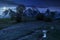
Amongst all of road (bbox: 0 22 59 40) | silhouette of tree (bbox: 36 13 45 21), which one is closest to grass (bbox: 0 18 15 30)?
road (bbox: 0 22 59 40)

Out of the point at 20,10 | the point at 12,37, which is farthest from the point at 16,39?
the point at 20,10

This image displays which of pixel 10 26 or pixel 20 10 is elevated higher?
pixel 20 10

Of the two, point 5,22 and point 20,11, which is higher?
point 20,11

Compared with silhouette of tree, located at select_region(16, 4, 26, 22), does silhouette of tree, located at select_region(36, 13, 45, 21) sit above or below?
below

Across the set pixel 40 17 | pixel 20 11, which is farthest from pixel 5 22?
pixel 40 17

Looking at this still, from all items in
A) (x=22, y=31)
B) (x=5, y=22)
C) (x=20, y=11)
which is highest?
(x=20, y=11)

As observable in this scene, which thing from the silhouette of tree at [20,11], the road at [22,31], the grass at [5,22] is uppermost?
the silhouette of tree at [20,11]

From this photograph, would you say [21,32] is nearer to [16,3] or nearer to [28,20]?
[28,20]

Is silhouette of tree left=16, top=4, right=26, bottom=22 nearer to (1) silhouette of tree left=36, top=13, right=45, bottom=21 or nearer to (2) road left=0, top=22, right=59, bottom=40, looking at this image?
(2) road left=0, top=22, right=59, bottom=40

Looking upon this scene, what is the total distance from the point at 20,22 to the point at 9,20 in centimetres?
14

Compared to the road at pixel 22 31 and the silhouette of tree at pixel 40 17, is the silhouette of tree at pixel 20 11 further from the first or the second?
the silhouette of tree at pixel 40 17

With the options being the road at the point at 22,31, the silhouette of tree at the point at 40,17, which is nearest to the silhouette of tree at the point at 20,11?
the road at the point at 22,31

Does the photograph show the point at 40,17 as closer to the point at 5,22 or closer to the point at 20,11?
the point at 20,11

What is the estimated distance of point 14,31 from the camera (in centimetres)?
208
